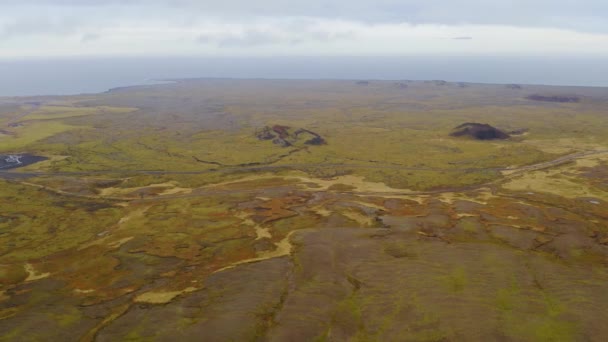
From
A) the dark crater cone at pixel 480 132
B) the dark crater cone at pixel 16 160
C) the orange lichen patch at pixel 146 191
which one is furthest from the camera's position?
the dark crater cone at pixel 480 132

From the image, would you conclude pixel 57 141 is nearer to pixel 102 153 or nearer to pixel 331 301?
pixel 102 153

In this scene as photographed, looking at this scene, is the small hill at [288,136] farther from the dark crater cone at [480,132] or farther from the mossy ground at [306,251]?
the dark crater cone at [480,132]

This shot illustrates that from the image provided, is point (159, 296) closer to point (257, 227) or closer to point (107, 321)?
point (107, 321)

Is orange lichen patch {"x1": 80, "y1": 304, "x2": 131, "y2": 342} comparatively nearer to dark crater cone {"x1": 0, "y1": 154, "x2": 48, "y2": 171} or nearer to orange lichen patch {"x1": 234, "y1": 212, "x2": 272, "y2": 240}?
orange lichen patch {"x1": 234, "y1": 212, "x2": 272, "y2": 240}

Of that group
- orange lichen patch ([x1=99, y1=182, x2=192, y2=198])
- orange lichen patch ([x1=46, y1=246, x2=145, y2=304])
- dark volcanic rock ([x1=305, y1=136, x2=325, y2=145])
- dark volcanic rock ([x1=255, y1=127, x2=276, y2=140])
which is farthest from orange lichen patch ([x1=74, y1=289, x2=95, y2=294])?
dark volcanic rock ([x1=255, y1=127, x2=276, y2=140])

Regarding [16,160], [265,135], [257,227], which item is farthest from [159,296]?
[265,135]

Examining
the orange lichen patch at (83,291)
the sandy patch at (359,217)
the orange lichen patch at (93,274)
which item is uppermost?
the sandy patch at (359,217)

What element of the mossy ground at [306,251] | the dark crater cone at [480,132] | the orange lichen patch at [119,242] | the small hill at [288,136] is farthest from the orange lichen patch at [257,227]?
the dark crater cone at [480,132]
